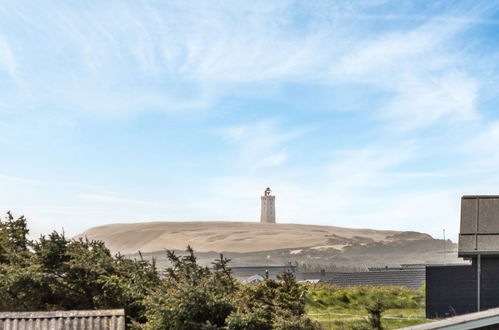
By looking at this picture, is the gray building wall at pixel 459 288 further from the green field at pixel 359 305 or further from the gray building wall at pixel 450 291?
the green field at pixel 359 305

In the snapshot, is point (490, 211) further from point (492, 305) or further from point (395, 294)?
point (395, 294)

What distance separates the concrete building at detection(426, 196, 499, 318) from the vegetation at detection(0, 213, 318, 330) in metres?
6.87

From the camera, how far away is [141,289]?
22.3 meters

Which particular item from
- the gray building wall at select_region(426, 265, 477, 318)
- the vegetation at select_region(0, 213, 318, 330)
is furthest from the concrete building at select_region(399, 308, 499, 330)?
the gray building wall at select_region(426, 265, 477, 318)

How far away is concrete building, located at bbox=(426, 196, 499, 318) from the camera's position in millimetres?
24359

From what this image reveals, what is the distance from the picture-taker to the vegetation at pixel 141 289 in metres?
19.1

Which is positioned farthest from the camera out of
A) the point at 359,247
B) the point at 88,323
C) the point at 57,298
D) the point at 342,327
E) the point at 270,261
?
the point at 359,247

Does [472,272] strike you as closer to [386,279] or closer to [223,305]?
[223,305]

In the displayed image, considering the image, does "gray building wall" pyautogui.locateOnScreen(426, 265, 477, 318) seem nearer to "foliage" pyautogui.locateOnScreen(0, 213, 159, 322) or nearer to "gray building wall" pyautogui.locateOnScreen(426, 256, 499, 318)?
"gray building wall" pyautogui.locateOnScreen(426, 256, 499, 318)

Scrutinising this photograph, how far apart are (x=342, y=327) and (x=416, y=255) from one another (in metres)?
159

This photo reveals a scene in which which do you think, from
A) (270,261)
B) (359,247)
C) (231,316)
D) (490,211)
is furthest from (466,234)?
(359,247)

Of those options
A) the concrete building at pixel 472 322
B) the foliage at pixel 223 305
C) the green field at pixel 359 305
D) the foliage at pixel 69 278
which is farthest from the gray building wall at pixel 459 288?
the concrete building at pixel 472 322

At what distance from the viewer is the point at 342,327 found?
1186 inches

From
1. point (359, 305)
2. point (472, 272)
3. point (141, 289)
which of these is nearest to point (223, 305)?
point (141, 289)
